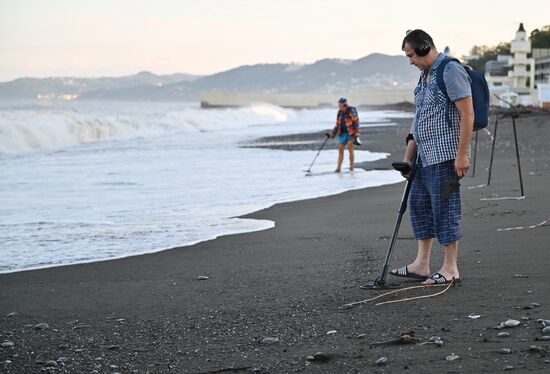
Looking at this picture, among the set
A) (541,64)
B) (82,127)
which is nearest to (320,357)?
(82,127)

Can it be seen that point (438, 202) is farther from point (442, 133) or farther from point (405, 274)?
point (405, 274)

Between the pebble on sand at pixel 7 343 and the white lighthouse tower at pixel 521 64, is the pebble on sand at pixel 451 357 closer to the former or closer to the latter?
the pebble on sand at pixel 7 343

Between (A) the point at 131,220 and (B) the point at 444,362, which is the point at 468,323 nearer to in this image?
(B) the point at 444,362

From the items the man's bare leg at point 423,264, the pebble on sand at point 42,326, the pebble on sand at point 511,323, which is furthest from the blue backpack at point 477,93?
the pebble on sand at point 42,326

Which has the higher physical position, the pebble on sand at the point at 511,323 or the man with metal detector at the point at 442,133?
the man with metal detector at the point at 442,133

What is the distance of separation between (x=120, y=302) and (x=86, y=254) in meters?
2.10

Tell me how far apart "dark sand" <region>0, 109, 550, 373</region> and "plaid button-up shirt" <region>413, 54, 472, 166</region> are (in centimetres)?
86

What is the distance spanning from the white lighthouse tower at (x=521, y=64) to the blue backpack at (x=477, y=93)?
84189 millimetres

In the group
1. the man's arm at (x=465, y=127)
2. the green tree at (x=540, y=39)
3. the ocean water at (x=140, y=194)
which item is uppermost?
the green tree at (x=540, y=39)

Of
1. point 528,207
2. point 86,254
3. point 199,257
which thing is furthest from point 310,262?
point 528,207

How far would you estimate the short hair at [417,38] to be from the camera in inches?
222

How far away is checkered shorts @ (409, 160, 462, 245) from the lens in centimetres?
575

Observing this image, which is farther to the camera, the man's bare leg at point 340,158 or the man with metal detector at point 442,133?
the man's bare leg at point 340,158

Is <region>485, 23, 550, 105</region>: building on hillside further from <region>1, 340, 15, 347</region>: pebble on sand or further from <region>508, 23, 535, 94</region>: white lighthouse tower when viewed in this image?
<region>1, 340, 15, 347</region>: pebble on sand
